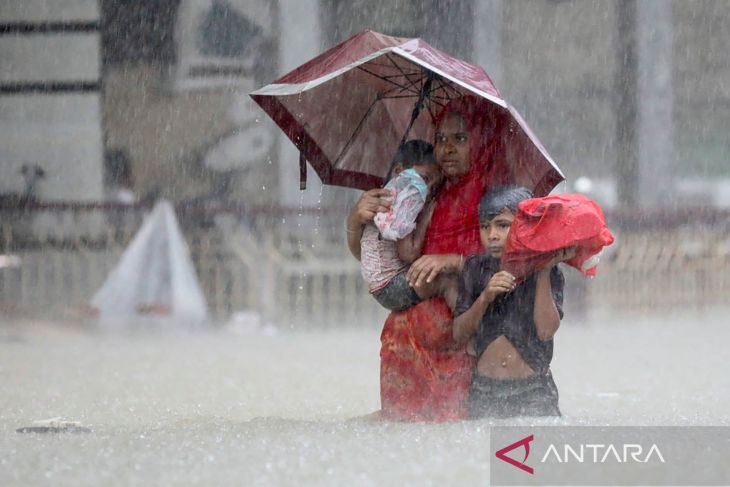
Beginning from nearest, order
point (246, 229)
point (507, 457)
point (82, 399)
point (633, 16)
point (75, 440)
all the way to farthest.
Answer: point (507, 457) < point (75, 440) < point (82, 399) < point (246, 229) < point (633, 16)

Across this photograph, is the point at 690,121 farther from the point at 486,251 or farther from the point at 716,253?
the point at 486,251

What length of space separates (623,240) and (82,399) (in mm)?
5796

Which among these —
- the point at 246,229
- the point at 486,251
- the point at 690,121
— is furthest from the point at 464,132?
the point at 690,121

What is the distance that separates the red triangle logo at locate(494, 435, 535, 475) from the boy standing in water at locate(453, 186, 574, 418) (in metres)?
0.38

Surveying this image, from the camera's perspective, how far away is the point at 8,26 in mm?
10875

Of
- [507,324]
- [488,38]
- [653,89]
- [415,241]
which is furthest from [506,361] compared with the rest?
[653,89]

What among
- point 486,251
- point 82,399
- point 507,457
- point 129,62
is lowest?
point 82,399

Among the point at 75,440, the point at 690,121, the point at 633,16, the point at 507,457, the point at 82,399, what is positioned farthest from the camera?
the point at 690,121

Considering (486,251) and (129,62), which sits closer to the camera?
(486,251)

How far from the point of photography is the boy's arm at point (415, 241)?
13.6 ft

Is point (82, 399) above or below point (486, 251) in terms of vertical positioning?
below

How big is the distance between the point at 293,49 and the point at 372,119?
6.26 metres

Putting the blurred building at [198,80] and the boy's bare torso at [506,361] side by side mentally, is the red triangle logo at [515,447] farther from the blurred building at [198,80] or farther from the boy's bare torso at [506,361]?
the blurred building at [198,80]

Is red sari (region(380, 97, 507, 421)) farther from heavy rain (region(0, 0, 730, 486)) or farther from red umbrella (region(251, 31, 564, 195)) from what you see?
heavy rain (region(0, 0, 730, 486))
